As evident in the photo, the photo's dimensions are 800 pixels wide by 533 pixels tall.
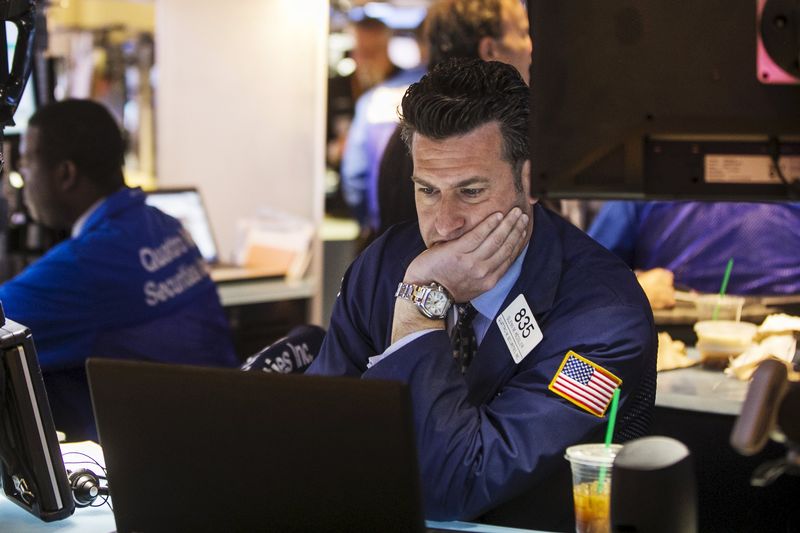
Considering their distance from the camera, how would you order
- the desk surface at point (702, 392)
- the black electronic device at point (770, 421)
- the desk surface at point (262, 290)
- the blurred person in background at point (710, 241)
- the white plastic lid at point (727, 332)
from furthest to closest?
the desk surface at point (262, 290) → the blurred person in background at point (710, 241) → the white plastic lid at point (727, 332) → the desk surface at point (702, 392) → the black electronic device at point (770, 421)

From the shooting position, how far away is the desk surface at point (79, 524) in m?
1.75

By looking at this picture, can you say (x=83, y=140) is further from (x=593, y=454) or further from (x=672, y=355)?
(x=593, y=454)

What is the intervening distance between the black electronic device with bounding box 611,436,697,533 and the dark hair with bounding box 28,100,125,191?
2.42 meters

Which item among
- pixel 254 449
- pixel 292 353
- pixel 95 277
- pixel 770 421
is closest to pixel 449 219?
pixel 292 353

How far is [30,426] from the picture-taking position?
5.88 feet

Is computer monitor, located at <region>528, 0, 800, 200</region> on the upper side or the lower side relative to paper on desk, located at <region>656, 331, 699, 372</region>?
upper

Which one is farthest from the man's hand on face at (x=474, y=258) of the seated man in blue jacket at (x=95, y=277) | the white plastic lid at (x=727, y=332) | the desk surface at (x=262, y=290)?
the desk surface at (x=262, y=290)

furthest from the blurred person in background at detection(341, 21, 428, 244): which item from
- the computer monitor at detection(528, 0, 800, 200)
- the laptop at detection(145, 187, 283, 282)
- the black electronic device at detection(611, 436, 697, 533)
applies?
the black electronic device at detection(611, 436, 697, 533)

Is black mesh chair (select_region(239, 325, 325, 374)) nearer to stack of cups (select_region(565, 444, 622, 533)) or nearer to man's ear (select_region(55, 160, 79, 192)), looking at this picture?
stack of cups (select_region(565, 444, 622, 533))

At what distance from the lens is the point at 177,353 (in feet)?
10.9

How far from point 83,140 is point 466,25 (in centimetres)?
120

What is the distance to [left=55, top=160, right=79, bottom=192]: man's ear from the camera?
343 centimetres

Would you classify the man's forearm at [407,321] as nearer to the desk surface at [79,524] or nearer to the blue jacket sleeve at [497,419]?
the blue jacket sleeve at [497,419]

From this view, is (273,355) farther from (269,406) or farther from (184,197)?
(184,197)
